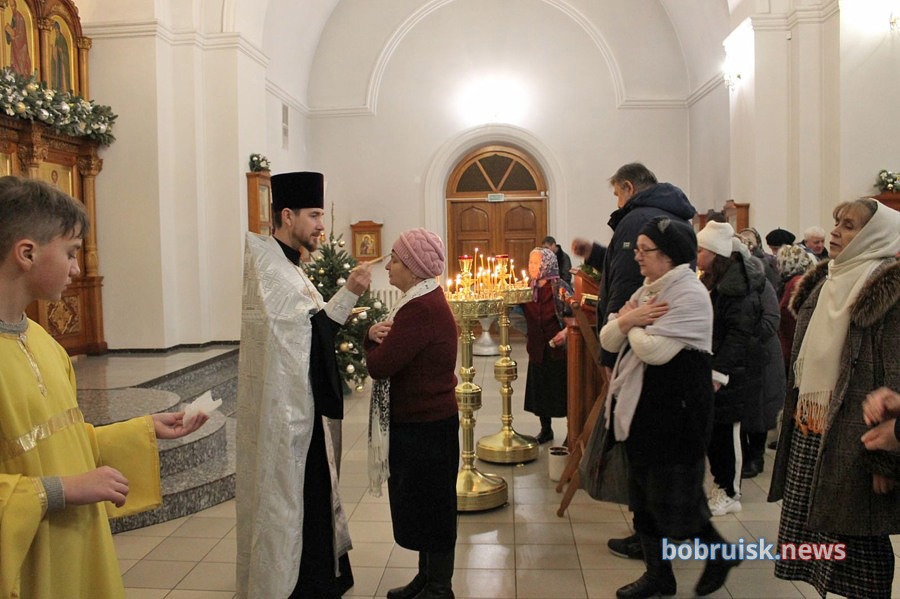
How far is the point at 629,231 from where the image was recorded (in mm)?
3979

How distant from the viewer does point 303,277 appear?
10.1 feet

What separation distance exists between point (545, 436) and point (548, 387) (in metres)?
0.63

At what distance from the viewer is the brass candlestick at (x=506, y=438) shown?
575 centimetres

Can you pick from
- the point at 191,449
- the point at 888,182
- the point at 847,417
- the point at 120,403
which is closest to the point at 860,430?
the point at 847,417

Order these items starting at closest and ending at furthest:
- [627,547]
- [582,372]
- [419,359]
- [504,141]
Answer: [419,359] → [627,547] → [582,372] → [504,141]

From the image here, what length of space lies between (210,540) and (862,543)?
350cm

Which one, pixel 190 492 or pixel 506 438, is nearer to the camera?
pixel 190 492

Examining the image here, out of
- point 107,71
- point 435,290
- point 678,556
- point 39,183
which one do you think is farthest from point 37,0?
point 678,556

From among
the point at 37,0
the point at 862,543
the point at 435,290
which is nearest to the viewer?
the point at 862,543

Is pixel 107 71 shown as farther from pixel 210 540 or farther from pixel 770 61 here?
pixel 770 61

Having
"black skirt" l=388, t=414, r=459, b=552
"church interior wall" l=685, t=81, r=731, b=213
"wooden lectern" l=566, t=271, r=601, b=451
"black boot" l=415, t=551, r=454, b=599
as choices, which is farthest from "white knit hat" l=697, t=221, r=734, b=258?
"church interior wall" l=685, t=81, r=731, b=213

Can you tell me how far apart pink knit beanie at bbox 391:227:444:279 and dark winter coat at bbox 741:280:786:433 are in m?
2.52

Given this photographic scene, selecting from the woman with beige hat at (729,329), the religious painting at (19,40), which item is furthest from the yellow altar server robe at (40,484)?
the religious painting at (19,40)

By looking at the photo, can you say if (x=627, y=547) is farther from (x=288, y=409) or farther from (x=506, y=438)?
(x=288, y=409)
